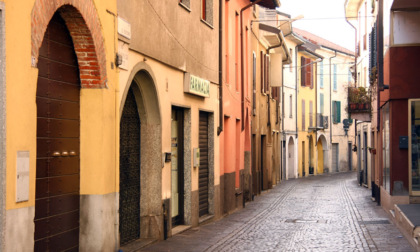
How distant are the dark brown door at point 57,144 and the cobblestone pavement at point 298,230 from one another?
283cm

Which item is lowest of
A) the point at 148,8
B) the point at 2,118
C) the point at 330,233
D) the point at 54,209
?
the point at 330,233

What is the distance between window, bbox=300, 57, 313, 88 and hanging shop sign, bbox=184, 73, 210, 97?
31.8m

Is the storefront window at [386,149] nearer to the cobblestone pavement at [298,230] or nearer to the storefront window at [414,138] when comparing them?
the storefront window at [414,138]

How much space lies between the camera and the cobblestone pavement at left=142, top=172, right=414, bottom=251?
1255cm

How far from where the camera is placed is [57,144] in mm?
8672

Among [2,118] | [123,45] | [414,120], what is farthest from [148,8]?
[414,120]

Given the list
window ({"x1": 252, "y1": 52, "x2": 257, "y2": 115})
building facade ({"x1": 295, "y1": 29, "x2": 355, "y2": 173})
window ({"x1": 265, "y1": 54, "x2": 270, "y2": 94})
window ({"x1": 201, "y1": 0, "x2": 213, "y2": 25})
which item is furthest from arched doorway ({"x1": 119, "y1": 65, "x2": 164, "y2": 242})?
building facade ({"x1": 295, "y1": 29, "x2": 355, "y2": 173})

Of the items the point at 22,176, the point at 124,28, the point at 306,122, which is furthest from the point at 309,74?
the point at 22,176

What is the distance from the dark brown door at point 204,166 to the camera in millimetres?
16906

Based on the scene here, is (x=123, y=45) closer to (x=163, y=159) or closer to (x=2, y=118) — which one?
(x=163, y=159)

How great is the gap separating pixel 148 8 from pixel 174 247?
403 centimetres

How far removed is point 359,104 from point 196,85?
12976 mm

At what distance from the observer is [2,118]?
6508mm

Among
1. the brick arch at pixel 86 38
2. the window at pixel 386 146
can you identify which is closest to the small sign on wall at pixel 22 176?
the brick arch at pixel 86 38
